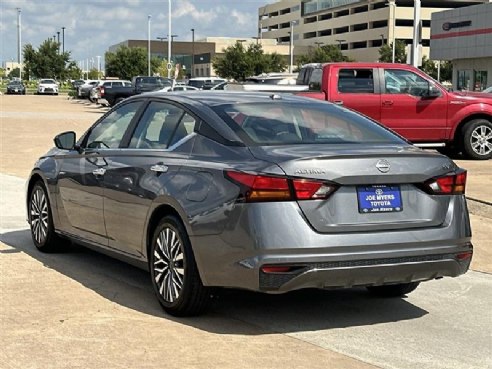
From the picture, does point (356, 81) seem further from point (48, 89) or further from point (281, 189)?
point (48, 89)

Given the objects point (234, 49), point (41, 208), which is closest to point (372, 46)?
point (234, 49)

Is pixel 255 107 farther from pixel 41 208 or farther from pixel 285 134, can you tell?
pixel 41 208

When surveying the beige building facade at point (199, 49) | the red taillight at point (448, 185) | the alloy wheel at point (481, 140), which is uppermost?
the beige building facade at point (199, 49)

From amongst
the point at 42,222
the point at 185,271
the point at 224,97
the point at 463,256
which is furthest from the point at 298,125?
the point at 42,222

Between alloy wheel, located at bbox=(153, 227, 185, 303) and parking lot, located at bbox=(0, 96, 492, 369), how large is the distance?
0.19 metres

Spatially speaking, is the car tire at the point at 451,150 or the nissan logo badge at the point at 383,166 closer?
the nissan logo badge at the point at 383,166

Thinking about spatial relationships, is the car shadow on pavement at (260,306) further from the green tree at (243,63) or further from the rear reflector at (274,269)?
the green tree at (243,63)

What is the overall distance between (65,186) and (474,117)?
1090 centimetres

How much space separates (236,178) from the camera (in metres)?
5.14

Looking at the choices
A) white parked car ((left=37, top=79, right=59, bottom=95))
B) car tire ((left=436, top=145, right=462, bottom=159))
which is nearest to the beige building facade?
white parked car ((left=37, top=79, right=59, bottom=95))

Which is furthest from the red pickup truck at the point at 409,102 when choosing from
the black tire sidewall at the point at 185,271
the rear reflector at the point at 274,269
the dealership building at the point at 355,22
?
the dealership building at the point at 355,22

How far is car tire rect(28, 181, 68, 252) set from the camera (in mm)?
7723

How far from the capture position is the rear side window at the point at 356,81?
15703 mm

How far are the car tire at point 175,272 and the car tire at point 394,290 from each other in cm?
159
